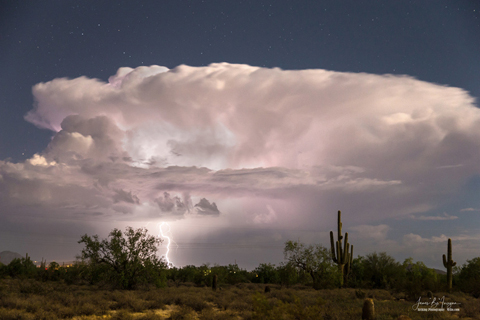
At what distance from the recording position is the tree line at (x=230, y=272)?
2828 cm

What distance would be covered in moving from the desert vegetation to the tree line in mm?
83

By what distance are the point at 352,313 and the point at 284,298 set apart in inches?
348

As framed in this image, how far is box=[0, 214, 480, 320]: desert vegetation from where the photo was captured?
17.0 meters

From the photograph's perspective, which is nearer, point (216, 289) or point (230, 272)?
point (216, 289)

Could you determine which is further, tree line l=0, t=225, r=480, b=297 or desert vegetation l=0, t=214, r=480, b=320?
tree line l=0, t=225, r=480, b=297

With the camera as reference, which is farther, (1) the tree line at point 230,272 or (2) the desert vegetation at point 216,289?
(1) the tree line at point 230,272

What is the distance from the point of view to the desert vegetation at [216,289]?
1703 cm

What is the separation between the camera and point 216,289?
31.7 m

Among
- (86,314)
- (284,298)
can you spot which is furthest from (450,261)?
(86,314)

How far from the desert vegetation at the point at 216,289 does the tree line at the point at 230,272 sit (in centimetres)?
8

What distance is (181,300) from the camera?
21500 millimetres

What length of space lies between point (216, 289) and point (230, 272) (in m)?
16.6

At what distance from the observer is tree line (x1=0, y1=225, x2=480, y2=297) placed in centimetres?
2828

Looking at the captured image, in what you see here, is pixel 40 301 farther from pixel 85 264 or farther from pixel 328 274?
pixel 328 274
